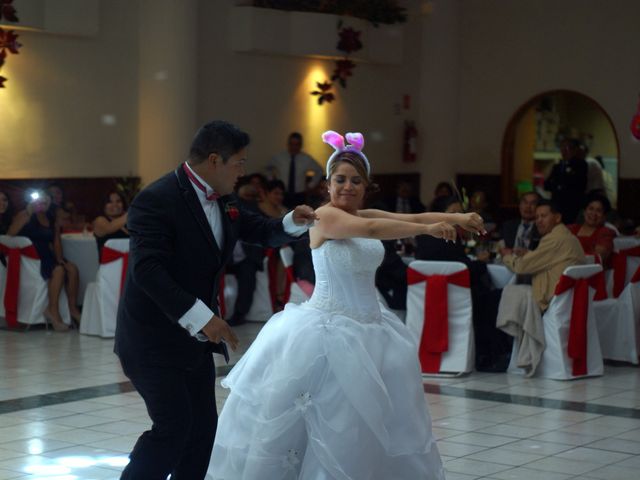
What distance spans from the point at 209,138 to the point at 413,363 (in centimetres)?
140

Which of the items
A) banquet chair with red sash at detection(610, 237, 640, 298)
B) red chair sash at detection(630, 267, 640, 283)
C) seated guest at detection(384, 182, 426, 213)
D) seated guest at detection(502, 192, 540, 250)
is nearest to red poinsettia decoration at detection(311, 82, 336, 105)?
seated guest at detection(384, 182, 426, 213)

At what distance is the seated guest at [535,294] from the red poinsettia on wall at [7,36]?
548 centimetres

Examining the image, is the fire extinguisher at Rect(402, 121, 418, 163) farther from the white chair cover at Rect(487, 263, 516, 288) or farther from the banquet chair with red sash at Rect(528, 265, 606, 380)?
the banquet chair with red sash at Rect(528, 265, 606, 380)

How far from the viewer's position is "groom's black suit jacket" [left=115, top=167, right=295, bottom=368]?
3877 mm

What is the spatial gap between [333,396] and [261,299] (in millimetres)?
6441

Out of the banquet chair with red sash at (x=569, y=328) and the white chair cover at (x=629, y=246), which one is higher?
the white chair cover at (x=629, y=246)

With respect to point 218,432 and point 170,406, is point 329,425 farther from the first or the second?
point 170,406

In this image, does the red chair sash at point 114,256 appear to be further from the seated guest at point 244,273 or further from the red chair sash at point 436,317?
the red chair sash at point 436,317

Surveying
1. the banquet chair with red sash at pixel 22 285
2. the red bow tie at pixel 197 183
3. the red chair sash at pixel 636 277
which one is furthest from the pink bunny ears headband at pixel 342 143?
the banquet chair with red sash at pixel 22 285

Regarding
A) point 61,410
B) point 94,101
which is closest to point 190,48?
point 94,101

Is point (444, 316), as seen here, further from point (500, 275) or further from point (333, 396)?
point (333, 396)

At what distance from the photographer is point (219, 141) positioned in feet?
13.1

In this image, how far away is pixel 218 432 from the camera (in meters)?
4.85

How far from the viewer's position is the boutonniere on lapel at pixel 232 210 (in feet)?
13.5
